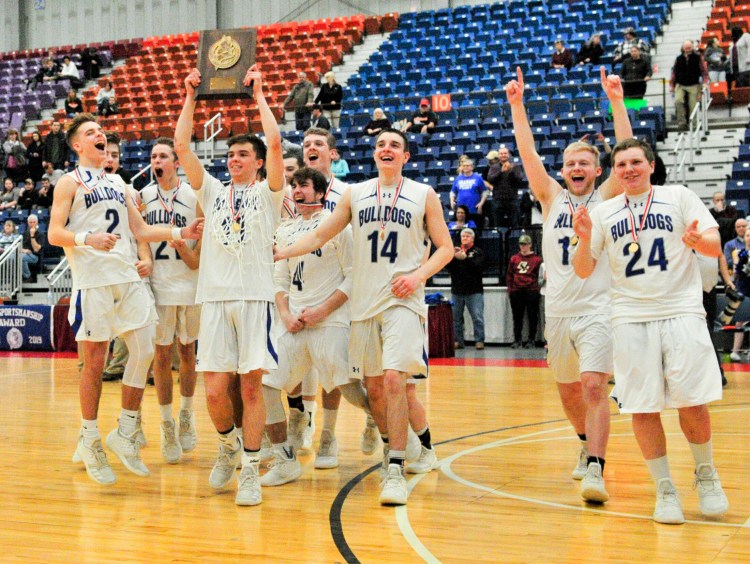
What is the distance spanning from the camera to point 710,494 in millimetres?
4727

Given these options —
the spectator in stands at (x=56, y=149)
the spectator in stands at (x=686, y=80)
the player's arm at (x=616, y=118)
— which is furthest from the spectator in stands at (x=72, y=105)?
the player's arm at (x=616, y=118)

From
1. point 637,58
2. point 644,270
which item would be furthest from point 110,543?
point 637,58

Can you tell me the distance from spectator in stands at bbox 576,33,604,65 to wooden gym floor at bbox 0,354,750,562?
12574 millimetres

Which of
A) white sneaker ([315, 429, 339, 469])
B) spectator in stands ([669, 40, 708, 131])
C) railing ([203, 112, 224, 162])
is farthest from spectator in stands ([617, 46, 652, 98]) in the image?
white sneaker ([315, 429, 339, 469])

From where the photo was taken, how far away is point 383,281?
17.4 feet

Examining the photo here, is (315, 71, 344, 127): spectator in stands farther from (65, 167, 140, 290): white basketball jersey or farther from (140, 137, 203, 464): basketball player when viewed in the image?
(65, 167, 140, 290): white basketball jersey

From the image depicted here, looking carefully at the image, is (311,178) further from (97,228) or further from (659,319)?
(659,319)

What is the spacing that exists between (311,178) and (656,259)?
7.26 ft

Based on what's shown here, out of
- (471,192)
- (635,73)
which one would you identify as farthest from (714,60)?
(471,192)

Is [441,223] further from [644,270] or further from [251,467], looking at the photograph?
[251,467]

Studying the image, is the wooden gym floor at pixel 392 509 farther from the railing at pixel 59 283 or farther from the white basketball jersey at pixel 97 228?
the railing at pixel 59 283

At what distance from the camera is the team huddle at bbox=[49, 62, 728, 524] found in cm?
470

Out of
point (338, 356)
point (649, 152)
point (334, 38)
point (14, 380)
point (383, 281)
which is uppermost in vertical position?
point (334, 38)

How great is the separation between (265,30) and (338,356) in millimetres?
23432
